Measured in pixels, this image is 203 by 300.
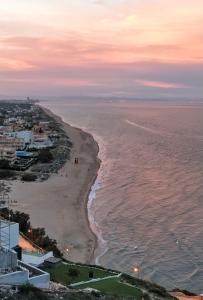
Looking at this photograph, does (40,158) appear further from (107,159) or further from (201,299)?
(201,299)

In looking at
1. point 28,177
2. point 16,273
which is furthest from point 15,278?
point 28,177

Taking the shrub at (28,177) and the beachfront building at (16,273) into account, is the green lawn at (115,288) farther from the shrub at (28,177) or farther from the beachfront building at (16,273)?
the shrub at (28,177)

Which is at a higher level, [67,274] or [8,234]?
[8,234]

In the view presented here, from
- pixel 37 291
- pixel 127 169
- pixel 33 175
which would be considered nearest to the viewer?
pixel 37 291

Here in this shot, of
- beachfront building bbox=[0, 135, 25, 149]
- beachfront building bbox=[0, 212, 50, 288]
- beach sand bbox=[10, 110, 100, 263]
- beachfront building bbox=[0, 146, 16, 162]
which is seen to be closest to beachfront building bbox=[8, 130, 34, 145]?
beachfront building bbox=[0, 135, 25, 149]

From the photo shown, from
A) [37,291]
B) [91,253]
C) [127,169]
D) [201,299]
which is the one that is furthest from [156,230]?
[127,169]

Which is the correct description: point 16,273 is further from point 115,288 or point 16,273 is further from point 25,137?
point 25,137
